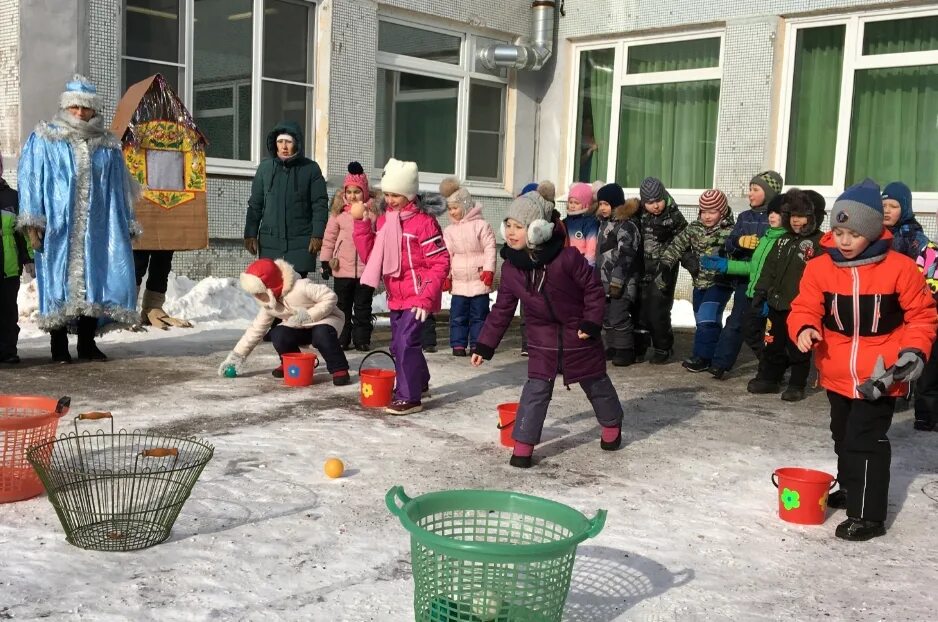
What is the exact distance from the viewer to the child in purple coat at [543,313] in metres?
5.30

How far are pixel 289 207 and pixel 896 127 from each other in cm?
797

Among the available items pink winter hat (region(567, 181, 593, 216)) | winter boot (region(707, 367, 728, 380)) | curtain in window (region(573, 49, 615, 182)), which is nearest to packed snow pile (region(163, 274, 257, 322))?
pink winter hat (region(567, 181, 593, 216))

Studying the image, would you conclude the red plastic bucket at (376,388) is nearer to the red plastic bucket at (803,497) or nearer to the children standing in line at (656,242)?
the red plastic bucket at (803,497)

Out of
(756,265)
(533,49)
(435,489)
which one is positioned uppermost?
(533,49)

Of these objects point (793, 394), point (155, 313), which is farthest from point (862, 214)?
point (155, 313)

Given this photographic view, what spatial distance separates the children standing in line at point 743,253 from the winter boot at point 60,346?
5.29 meters

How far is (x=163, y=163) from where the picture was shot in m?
9.59

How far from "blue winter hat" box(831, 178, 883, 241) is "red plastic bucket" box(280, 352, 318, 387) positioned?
13.4 feet

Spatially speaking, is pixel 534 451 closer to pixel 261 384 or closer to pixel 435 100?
pixel 261 384

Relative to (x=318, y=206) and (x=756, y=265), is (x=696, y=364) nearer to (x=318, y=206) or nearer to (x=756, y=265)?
(x=756, y=265)

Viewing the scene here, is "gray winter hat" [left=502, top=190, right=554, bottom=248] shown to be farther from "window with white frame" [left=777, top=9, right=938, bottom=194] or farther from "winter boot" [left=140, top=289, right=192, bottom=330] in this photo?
"window with white frame" [left=777, top=9, right=938, bottom=194]

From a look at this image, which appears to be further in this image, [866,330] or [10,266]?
[10,266]

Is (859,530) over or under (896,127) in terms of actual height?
under

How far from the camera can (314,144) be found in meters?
12.4
